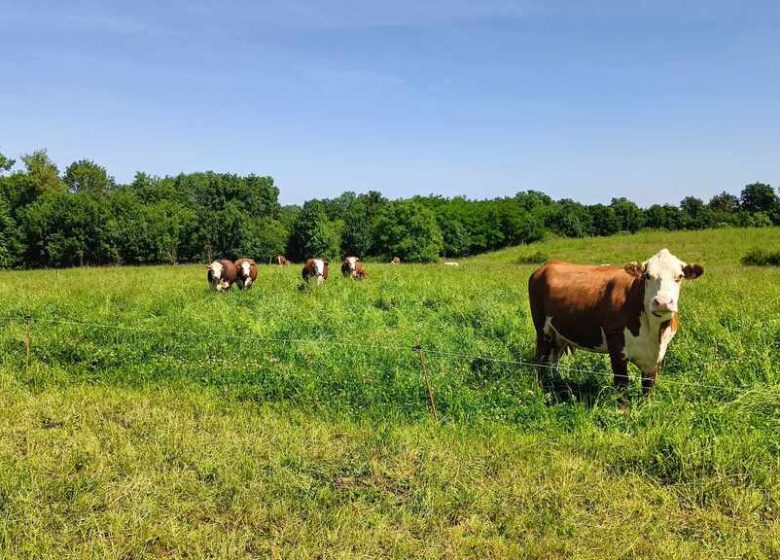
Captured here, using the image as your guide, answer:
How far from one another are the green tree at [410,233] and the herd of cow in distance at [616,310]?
60880 mm

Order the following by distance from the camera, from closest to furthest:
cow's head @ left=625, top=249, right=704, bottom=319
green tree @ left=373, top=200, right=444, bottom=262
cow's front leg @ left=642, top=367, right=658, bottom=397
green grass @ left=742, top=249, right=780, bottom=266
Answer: cow's head @ left=625, top=249, right=704, bottom=319
cow's front leg @ left=642, top=367, right=658, bottom=397
green grass @ left=742, top=249, right=780, bottom=266
green tree @ left=373, top=200, right=444, bottom=262

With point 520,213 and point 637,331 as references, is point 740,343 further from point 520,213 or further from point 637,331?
point 520,213

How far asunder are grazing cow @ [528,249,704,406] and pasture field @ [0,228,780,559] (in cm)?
45

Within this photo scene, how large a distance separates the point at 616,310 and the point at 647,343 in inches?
20.1

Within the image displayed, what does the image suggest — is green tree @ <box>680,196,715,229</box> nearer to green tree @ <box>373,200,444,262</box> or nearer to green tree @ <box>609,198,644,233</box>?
green tree @ <box>609,198,644,233</box>

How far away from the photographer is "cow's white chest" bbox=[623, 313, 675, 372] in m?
5.80

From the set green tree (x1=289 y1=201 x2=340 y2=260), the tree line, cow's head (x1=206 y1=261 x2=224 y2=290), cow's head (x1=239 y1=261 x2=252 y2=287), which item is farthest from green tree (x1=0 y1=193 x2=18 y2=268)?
cow's head (x1=239 y1=261 x2=252 y2=287)

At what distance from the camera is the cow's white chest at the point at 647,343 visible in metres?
5.80

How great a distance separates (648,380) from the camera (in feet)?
19.7

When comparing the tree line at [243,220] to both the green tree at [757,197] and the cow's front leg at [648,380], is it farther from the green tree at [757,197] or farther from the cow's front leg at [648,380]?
the cow's front leg at [648,380]

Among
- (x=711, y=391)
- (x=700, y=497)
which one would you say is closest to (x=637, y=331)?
(x=711, y=391)

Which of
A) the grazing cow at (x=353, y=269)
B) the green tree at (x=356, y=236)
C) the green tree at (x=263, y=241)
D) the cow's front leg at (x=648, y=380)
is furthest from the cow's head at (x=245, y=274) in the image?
the green tree at (x=356, y=236)

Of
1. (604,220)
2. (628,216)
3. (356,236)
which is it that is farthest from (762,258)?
(628,216)

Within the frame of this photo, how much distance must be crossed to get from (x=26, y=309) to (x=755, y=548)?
12.7 meters
